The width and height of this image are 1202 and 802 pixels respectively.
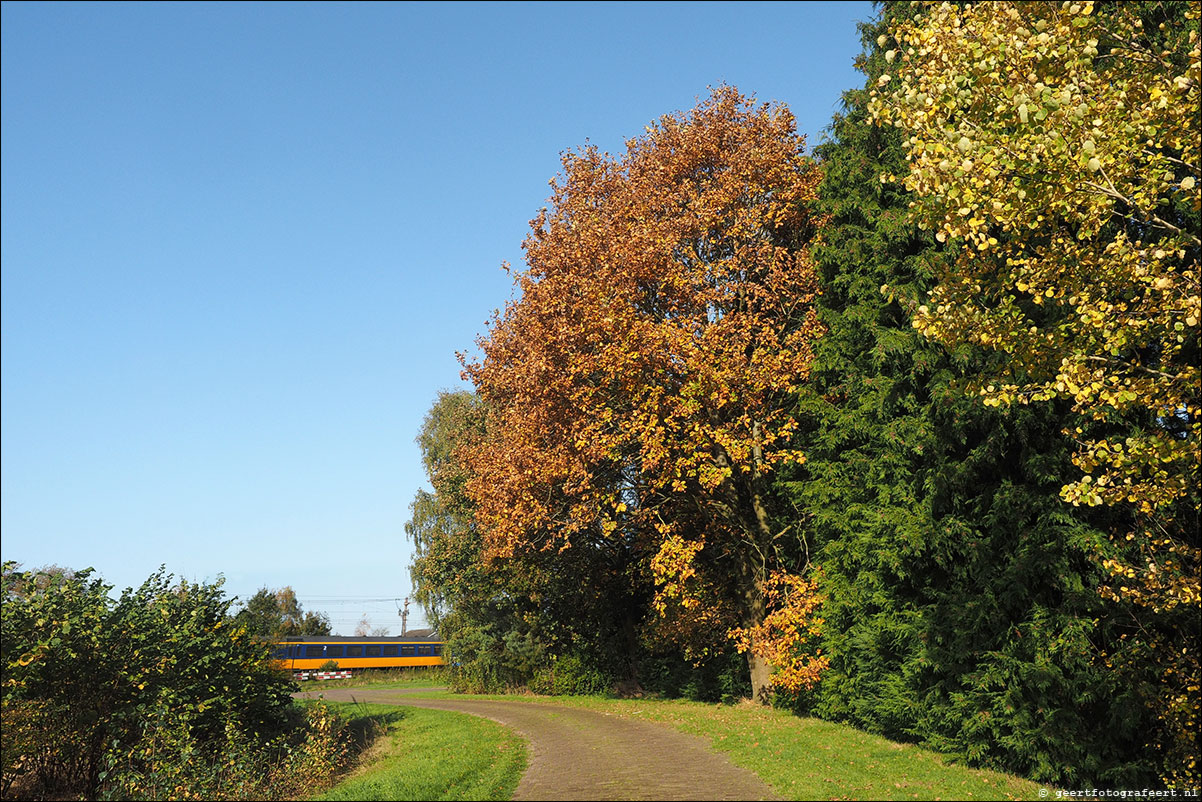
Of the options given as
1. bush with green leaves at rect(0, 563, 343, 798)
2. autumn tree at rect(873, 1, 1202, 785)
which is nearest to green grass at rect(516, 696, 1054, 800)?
autumn tree at rect(873, 1, 1202, 785)

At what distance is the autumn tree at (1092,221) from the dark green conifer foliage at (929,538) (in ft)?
3.04

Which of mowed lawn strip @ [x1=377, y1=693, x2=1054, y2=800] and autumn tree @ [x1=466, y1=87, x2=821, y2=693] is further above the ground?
autumn tree @ [x1=466, y1=87, x2=821, y2=693]

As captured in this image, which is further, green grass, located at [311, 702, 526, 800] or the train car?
the train car

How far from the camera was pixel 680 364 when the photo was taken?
1991 cm

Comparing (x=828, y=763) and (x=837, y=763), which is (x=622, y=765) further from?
(x=837, y=763)

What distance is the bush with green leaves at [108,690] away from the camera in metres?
13.3

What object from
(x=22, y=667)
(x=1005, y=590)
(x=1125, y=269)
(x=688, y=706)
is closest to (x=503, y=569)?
(x=688, y=706)

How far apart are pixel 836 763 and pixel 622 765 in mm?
3575

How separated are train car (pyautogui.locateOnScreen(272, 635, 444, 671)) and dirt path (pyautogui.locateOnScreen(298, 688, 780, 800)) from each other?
3448cm

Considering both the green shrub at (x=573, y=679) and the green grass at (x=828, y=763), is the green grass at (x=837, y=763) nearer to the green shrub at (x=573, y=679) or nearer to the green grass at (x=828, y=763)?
the green grass at (x=828, y=763)

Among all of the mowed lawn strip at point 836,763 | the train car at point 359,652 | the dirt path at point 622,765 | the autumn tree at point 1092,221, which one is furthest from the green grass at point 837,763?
the train car at point 359,652

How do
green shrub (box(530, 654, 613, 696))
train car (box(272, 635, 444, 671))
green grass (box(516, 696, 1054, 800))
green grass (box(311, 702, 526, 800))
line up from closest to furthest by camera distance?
green grass (box(516, 696, 1054, 800)), green grass (box(311, 702, 526, 800)), green shrub (box(530, 654, 613, 696)), train car (box(272, 635, 444, 671))

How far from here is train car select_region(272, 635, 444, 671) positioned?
52.3m

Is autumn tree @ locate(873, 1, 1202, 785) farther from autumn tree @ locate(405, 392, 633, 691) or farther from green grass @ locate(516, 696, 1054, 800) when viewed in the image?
autumn tree @ locate(405, 392, 633, 691)
